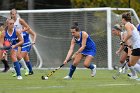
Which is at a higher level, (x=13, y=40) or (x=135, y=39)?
(x=135, y=39)

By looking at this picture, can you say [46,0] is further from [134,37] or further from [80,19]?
[134,37]

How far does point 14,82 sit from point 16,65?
89 cm

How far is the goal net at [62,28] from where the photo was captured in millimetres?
23719

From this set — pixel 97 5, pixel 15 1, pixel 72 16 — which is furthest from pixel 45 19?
pixel 15 1

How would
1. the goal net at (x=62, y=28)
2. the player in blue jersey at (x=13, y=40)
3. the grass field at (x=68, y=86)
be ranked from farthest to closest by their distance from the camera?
the goal net at (x=62, y=28)
the player in blue jersey at (x=13, y=40)
the grass field at (x=68, y=86)

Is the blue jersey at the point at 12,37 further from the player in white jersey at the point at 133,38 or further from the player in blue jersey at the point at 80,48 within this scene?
the player in white jersey at the point at 133,38

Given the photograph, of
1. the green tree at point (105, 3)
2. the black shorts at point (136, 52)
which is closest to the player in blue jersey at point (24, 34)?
the black shorts at point (136, 52)

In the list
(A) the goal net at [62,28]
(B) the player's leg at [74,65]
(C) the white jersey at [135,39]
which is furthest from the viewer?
(A) the goal net at [62,28]

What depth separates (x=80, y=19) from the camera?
24000mm

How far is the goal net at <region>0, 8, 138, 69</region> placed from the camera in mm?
23719

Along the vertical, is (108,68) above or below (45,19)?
below

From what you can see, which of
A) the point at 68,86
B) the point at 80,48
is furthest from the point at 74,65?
the point at 68,86

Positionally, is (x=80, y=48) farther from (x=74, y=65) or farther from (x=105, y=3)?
(x=105, y=3)

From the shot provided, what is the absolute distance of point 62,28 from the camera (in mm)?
24156
